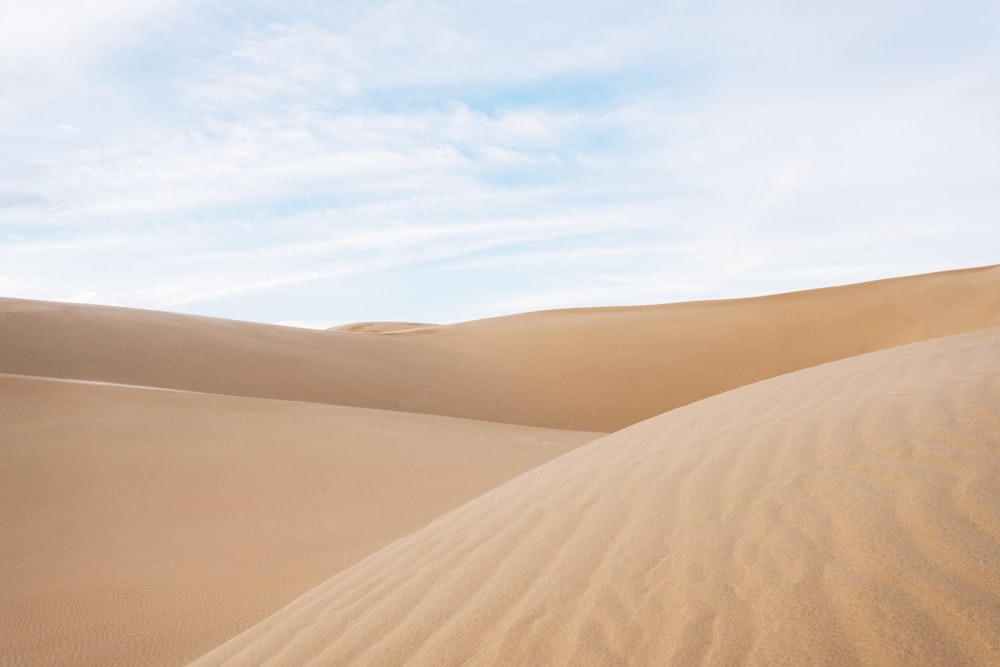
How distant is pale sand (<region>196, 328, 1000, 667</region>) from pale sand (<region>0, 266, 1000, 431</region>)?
1107 centimetres

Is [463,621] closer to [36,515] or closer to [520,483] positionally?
[520,483]

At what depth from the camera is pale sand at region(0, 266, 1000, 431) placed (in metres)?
13.9

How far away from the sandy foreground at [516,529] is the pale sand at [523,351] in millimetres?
4038

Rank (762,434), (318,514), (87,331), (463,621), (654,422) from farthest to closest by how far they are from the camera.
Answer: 1. (87,331)
2. (318,514)
3. (654,422)
4. (762,434)
5. (463,621)

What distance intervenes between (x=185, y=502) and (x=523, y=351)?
1536 centimetres

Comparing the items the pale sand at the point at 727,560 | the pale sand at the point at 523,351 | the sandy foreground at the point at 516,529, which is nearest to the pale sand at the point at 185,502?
the sandy foreground at the point at 516,529

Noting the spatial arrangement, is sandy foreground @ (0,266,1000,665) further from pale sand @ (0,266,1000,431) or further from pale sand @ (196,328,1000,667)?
pale sand @ (0,266,1000,431)

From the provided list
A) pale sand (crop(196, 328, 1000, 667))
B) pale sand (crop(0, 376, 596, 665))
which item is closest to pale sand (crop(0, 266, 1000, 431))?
pale sand (crop(0, 376, 596, 665))

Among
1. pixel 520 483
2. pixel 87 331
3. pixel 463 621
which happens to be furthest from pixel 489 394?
pixel 463 621

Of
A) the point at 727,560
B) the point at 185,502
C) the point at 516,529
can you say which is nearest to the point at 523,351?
the point at 185,502

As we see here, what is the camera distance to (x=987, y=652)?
172 cm

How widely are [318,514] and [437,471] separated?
176cm

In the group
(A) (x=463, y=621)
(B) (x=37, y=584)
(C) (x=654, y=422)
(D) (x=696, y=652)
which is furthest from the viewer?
(C) (x=654, y=422)

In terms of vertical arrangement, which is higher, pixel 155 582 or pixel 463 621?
pixel 463 621
